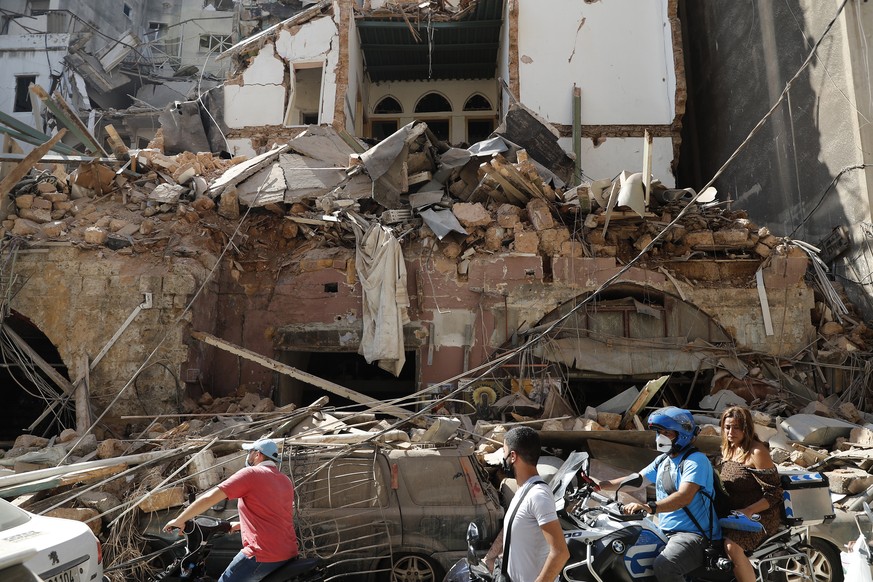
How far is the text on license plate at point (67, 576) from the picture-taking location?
341 centimetres

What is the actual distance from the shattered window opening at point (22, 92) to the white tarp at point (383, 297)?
71.2 ft

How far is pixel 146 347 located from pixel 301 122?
9.26 m

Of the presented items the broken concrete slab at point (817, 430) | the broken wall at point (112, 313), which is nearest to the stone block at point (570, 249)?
the broken concrete slab at point (817, 430)

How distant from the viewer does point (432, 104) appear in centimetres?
2067

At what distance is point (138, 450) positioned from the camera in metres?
8.27

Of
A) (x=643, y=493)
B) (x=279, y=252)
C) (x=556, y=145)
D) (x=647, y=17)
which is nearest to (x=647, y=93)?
(x=647, y=17)

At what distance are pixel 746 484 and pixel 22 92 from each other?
95.6 ft

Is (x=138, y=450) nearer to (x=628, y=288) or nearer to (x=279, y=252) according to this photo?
(x=279, y=252)

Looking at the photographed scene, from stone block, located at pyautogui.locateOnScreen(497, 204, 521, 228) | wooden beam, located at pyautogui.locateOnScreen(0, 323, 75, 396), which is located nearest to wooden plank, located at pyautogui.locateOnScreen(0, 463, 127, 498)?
wooden beam, located at pyautogui.locateOnScreen(0, 323, 75, 396)

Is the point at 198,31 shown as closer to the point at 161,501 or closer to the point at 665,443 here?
the point at 161,501

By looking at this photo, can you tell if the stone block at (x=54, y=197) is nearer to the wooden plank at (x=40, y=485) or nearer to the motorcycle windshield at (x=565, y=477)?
the wooden plank at (x=40, y=485)

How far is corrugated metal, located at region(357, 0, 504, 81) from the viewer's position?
17438 millimetres

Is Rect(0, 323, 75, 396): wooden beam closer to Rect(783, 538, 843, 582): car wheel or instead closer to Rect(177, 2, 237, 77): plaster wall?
Rect(783, 538, 843, 582): car wheel

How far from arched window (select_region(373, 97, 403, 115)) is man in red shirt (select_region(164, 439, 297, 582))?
1750cm
